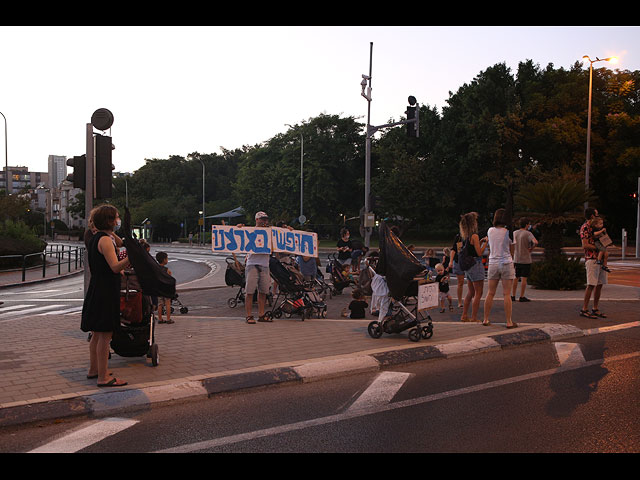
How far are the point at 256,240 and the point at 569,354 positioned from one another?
16.1 feet

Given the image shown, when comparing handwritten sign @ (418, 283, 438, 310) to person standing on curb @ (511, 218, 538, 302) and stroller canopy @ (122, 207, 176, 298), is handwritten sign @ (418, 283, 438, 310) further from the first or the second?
person standing on curb @ (511, 218, 538, 302)

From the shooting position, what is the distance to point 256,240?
934cm

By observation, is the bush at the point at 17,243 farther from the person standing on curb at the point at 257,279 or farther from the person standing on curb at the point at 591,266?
the person standing on curb at the point at 591,266

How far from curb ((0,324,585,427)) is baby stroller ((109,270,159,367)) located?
0.88m

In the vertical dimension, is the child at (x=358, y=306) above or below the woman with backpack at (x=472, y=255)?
below

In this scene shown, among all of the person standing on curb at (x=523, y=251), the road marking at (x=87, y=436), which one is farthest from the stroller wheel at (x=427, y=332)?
the person standing on curb at (x=523, y=251)

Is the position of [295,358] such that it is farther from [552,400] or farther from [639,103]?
[639,103]

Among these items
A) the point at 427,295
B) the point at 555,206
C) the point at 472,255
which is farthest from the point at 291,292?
the point at 555,206

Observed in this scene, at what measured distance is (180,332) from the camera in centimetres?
858

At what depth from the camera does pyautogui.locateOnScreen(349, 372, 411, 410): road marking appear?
5.28 m

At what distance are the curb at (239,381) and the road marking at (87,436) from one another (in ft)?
0.96

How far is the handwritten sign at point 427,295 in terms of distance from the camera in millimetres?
7762

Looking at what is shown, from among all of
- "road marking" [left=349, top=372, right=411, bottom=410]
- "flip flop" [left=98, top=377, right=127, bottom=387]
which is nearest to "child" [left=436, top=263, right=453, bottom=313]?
"road marking" [left=349, top=372, right=411, bottom=410]

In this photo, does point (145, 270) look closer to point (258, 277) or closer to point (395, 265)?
point (395, 265)
